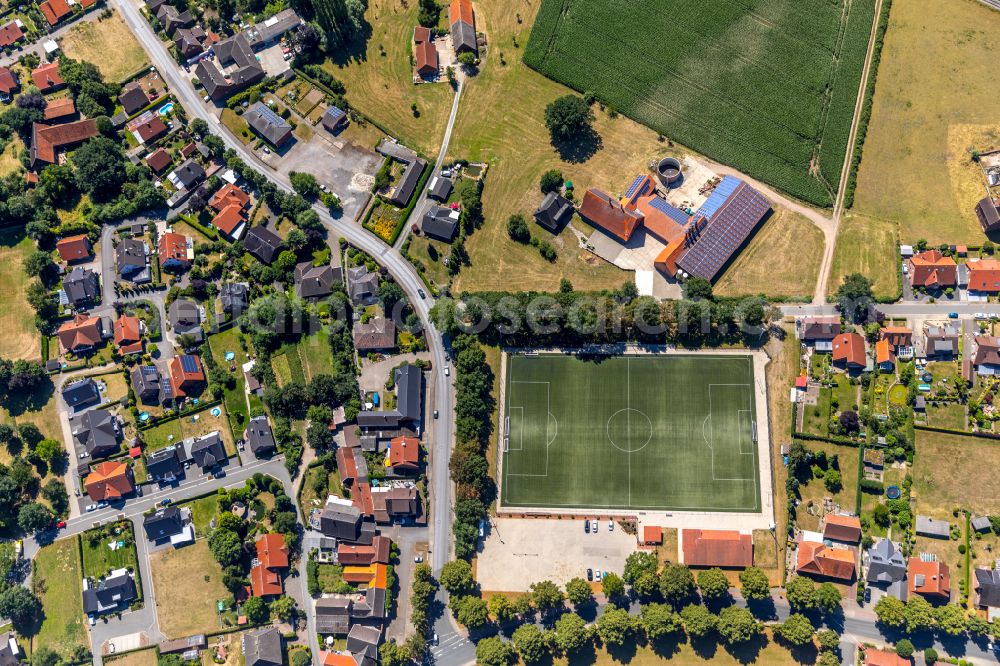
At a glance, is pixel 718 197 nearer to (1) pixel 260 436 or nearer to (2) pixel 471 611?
(2) pixel 471 611

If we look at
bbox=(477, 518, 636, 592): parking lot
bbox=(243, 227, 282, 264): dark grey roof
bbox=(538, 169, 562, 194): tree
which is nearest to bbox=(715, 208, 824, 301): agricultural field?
bbox=(538, 169, 562, 194): tree

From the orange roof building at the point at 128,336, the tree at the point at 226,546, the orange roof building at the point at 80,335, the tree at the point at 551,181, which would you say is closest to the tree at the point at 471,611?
the tree at the point at 226,546

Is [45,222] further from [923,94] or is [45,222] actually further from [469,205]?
[923,94]

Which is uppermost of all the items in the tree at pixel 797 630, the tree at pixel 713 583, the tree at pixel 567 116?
the tree at pixel 567 116

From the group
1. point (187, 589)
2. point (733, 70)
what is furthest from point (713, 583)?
point (733, 70)

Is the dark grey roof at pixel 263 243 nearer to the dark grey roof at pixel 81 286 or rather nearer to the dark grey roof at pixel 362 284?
the dark grey roof at pixel 362 284
